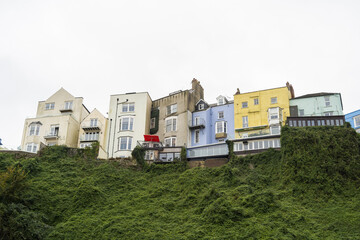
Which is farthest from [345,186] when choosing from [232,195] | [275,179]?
[232,195]

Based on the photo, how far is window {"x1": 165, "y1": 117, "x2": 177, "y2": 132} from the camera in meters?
A: 52.4

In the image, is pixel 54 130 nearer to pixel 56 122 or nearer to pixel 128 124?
pixel 56 122

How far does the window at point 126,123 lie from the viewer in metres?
52.6

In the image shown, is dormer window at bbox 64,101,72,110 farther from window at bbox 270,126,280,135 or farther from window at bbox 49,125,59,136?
window at bbox 270,126,280,135

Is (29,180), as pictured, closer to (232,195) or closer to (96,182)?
(96,182)

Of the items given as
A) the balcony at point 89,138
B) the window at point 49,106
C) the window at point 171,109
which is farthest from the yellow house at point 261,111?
the window at point 49,106

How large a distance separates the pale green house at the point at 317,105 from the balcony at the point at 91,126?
91.5 ft

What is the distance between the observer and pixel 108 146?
51.8 m

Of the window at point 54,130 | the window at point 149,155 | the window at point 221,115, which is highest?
the window at point 221,115

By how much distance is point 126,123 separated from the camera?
53.0 m

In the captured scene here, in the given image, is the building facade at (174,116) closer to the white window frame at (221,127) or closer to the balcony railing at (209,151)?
the white window frame at (221,127)

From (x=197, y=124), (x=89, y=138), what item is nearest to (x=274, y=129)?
(x=197, y=124)

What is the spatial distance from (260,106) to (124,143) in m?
20.3

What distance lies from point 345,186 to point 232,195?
10.0 m
